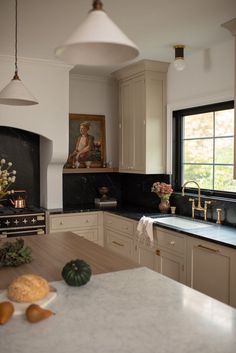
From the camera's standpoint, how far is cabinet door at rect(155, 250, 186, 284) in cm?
341

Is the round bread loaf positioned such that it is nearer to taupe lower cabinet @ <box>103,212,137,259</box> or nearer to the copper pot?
taupe lower cabinet @ <box>103,212,137,259</box>

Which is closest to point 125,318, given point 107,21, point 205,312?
point 205,312

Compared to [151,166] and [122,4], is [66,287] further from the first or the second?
[151,166]

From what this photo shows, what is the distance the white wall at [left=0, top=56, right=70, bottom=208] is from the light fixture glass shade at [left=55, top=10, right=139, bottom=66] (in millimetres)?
3002

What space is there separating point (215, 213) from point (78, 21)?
219cm

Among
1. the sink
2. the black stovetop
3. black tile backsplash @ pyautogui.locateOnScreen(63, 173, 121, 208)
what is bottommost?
the sink

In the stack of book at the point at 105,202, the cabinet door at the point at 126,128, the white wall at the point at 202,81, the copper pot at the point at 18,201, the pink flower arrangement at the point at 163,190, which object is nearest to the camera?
the white wall at the point at 202,81

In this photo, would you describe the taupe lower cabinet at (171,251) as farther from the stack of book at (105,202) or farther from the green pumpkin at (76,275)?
the green pumpkin at (76,275)

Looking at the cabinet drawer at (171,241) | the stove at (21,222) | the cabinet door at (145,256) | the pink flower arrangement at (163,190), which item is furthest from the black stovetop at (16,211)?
the cabinet drawer at (171,241)

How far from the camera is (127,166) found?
193 inches

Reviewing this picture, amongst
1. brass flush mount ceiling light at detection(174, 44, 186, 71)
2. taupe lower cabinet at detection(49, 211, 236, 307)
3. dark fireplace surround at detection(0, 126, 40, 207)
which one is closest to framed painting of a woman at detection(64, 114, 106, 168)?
dark fireplace surround at detection(0, 126, 40, 207)

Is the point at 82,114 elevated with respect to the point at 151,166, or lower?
elevated

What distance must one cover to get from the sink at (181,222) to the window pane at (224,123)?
0.95 metres

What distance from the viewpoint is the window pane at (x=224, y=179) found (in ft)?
12.4
